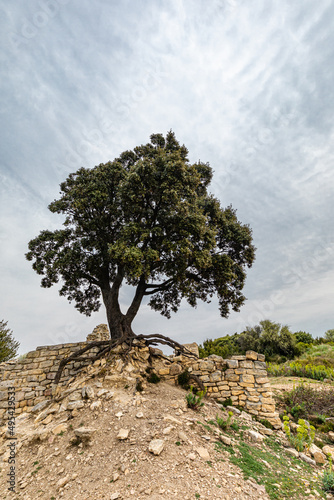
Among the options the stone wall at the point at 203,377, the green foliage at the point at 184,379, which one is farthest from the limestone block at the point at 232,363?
the green foliage at the point at 184,379

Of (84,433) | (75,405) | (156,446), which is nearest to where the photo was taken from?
(156,446)

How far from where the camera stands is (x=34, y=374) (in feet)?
37.1

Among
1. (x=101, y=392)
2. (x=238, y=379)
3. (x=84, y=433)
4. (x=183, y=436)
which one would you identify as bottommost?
(x=183, y=436)

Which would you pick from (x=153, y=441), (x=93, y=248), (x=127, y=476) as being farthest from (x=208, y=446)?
(x=93, y=248)

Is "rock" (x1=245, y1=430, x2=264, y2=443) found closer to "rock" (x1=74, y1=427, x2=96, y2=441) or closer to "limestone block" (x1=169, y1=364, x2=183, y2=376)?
"limestone block" (x1=169, y1=364, x2=183, y2=376)

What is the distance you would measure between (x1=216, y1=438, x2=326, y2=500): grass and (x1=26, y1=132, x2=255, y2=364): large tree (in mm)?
5811

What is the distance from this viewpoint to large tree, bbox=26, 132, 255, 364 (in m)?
10.4

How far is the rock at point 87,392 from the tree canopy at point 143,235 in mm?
2859

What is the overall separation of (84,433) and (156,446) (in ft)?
6.25

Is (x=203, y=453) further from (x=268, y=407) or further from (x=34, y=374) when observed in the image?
(x=34, y=374)

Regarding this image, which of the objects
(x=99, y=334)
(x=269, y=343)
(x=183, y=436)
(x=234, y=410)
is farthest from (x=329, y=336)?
(x=183, y=436)

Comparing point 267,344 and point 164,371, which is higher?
point 267,344

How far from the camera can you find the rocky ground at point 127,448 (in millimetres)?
4359

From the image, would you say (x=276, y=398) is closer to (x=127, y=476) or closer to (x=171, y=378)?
(x=171, y=378)
